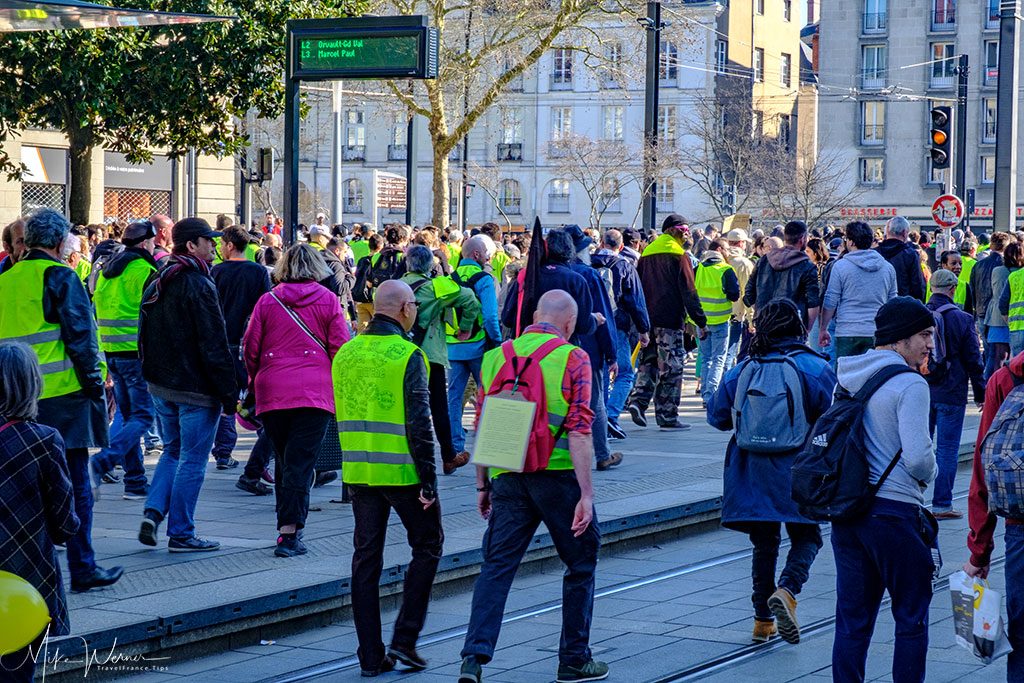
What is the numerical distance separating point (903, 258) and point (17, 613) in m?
12.4

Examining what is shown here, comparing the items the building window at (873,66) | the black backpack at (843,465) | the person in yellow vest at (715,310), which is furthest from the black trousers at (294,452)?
the building window at (873,66)

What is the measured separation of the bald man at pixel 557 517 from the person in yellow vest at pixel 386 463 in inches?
15.1

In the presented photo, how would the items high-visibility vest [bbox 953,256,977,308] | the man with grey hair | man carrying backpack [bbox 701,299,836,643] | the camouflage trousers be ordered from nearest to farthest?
man carrying backpack [bbox 701,299,836,643] → the man with grey hair → the camouflage trousers → high-visibility vest [bbox 953,256,977,308]

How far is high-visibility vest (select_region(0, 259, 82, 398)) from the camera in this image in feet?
25.6

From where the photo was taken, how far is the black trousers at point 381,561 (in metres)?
7.02

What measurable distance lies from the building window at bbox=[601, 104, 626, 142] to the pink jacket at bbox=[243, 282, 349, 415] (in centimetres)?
6162

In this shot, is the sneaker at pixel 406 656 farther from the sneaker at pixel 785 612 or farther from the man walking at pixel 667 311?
the man walking at pixel 667 311

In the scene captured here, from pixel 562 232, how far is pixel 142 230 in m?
3.09

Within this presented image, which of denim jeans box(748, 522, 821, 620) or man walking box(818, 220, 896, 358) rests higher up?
man walking box(818, 220, 896, 358)

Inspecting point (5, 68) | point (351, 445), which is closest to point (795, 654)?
point (351, 445)

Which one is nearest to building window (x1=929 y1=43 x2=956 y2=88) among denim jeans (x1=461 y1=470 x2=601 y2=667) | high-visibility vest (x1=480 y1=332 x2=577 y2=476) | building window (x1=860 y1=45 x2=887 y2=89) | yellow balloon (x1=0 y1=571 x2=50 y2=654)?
building window (x1=860 y1=45 x2=887 y2=89)

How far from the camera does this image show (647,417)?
16.9 metres

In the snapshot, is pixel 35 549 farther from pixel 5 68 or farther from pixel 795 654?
pixel 5 68

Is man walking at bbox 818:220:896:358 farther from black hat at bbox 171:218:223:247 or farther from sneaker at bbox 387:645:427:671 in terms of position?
sneaker at bbox 387:645:427:671
